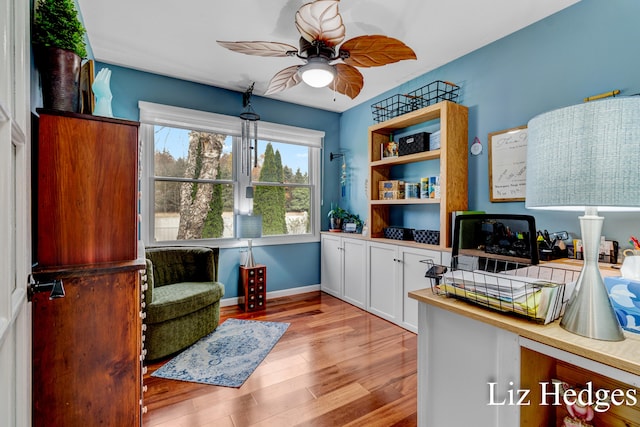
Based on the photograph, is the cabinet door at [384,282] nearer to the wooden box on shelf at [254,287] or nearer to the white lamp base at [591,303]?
the wooden box on shelf at [254,287]

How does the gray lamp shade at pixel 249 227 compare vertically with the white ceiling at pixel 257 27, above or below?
below

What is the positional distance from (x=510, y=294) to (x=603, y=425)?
1.91 feet

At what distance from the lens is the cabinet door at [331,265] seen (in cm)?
387

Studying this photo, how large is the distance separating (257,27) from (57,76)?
1.62 m

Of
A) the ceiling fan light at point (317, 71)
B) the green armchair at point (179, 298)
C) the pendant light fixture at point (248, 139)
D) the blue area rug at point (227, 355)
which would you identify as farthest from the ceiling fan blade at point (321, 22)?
the blue area rug at point (227, 355)

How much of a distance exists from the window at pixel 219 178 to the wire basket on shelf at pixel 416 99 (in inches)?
38.4

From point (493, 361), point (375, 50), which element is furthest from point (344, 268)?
point (493, 361)

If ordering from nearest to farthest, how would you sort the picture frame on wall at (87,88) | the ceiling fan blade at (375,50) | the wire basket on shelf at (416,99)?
the picture frame on wall at (87,88) < the ceiling fan blade at (375,50) < the wire basket on shelf at (416,99)

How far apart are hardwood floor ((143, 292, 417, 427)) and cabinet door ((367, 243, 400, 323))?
0.88ft

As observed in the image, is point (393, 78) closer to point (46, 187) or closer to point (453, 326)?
point (453, 326)

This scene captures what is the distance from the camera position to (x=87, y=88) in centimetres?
136

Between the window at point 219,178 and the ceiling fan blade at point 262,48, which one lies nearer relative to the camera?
the ceiling fan blade at point 262,48

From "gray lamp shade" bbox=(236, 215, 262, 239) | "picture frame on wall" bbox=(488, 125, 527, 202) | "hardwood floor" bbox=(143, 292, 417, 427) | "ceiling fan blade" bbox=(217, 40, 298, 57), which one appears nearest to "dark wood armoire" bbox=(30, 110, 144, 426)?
"hardwood floor" bbox=(143, 292, 417, 427)

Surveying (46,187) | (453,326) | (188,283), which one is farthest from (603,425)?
(188,283)
